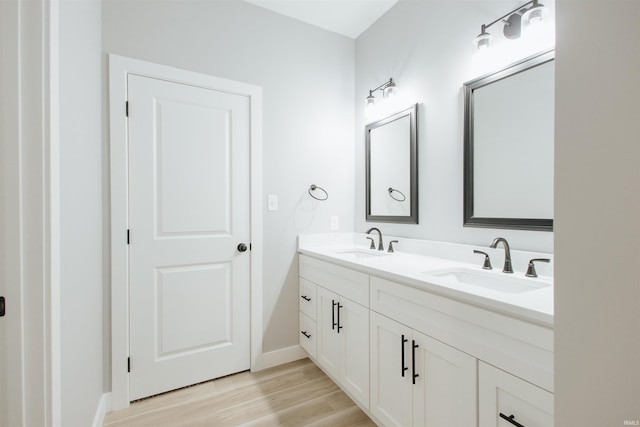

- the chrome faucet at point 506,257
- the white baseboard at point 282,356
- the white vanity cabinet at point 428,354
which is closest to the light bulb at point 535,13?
the chrome faucet at point 506,257

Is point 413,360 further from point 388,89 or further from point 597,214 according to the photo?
point 388,89

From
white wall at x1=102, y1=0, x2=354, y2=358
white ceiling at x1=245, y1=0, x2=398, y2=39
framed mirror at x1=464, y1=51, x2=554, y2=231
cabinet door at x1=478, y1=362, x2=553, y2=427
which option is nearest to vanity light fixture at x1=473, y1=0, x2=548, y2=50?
framed mirror at x1=464, y1=51, x2=554, y2=231

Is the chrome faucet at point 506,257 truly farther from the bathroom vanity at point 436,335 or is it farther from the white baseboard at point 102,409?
the white baseboard at point 102,409

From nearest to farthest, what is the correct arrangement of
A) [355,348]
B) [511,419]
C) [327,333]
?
[511,419]
[355,348]
[327,333]

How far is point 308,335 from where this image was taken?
212 cm

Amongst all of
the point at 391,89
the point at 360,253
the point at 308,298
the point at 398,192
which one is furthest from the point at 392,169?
the point at 308,298

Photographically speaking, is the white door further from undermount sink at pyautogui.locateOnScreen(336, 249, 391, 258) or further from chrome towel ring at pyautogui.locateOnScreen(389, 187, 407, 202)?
chrome towel ring at pyautogui.locateOnScreen(389, 187, 407, 202)

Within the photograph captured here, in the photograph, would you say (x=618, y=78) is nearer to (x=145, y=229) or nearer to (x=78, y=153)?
(x=78, y=153)

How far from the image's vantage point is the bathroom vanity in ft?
2.76

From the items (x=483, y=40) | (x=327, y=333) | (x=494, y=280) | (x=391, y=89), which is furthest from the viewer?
(x=391, y=89)

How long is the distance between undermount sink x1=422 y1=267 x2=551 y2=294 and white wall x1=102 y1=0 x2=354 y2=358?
1.15 meters

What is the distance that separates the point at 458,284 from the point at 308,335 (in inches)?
53.9

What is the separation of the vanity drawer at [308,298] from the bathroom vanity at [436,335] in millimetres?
18

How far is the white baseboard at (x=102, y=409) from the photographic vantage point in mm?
1481
